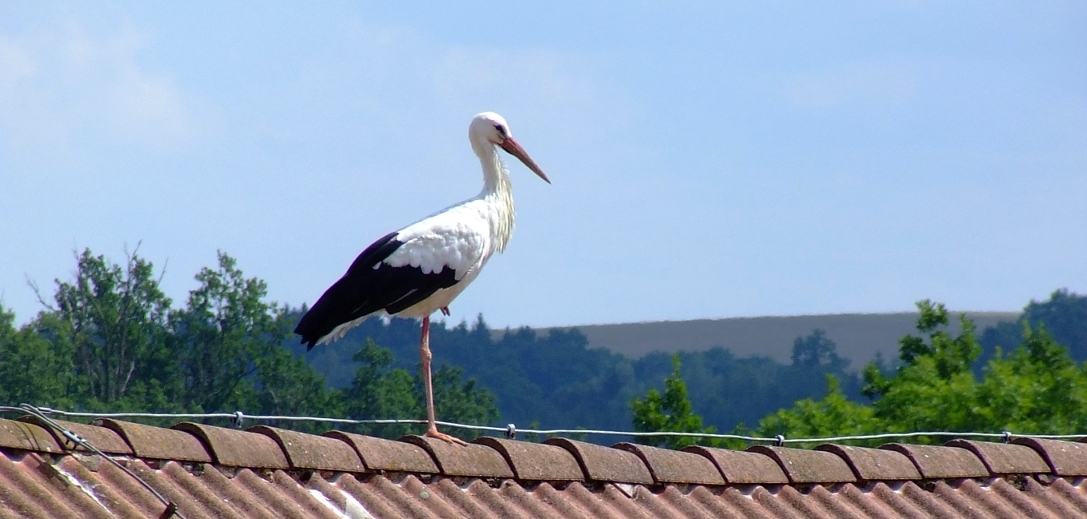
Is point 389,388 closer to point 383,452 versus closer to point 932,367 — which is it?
point 932,367

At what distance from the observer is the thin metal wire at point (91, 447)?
427 cm

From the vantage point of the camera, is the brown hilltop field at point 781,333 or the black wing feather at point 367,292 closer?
the black wing feather at point 367,292

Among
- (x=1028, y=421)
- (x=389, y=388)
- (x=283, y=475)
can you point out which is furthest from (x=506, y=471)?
(x=389, y=388)

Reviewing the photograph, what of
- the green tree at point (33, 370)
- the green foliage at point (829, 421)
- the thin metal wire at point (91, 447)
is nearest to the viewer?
the thin metal wire at point (91, 447)

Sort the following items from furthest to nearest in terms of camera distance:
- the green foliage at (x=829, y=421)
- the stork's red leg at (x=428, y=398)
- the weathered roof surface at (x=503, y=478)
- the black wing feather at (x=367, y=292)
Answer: the green foliage at (x=829, y=421), the black wing feather at (x=367, y=292), the stork's red leg at (x=428, y=398), the weathered roof surface at (x=503, y=478)

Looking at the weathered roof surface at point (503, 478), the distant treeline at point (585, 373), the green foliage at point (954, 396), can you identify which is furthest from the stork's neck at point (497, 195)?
the distant treeline at point (585, 373)

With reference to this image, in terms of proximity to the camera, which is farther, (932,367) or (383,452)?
Result: (932,367)

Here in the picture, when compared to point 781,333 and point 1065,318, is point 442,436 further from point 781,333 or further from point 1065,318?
point 1065,318

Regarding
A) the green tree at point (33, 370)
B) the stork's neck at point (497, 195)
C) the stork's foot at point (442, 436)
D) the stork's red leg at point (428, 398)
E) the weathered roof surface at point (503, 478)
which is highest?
the green tree at point (33, 370)

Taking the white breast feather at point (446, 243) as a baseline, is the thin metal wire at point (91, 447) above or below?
below

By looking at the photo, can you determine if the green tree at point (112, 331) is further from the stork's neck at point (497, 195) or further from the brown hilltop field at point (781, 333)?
the stork's neck at point (497, 195)

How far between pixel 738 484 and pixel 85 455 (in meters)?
2.36

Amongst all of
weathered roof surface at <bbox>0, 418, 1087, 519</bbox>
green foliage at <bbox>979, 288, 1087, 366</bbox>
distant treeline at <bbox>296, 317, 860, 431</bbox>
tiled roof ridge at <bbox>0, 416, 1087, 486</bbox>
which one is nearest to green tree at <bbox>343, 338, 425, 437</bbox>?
distant treeline at <bbox>296, 317, 860, 431</bbox>

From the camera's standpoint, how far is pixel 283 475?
16.2 feet
